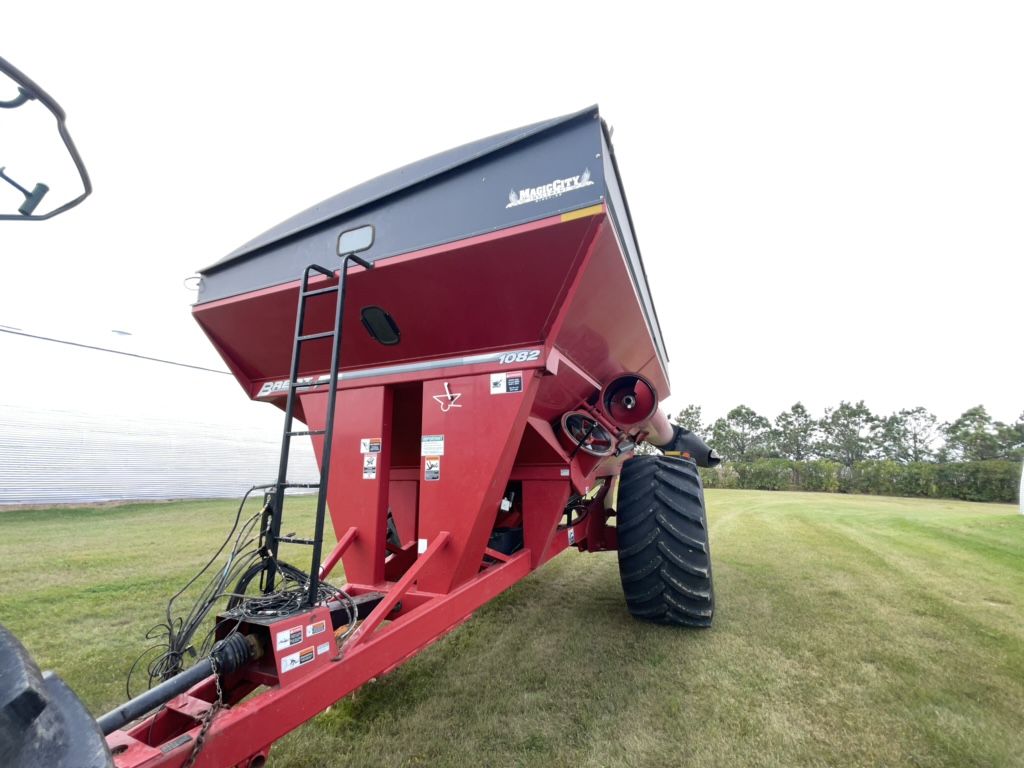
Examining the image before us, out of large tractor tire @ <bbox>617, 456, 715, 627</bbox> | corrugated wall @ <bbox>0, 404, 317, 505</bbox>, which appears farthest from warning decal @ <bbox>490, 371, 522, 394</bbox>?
corrugated wall @ <bbox>0, 404, 317, 505</bbox>

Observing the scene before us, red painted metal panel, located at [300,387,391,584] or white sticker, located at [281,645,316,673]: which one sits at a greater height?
red painted metal panel, located at [300,387,391,584]

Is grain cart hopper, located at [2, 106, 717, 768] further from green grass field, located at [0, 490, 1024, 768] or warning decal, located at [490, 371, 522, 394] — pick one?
green grass field, located at [0, 490, 1024, 768]

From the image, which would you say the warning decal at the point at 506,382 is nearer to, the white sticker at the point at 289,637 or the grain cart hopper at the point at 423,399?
the grain cart hopper at the point at 423,399

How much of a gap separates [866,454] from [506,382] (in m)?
56.9

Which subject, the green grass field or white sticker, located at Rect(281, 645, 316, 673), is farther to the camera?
the green grass field

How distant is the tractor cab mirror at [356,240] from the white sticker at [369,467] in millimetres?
1065

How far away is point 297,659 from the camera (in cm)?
157

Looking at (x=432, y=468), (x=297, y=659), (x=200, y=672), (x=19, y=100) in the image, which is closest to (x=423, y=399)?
(x=432, y=468)

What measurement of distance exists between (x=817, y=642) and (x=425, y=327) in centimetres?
337

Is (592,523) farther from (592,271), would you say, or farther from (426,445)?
(592,271)

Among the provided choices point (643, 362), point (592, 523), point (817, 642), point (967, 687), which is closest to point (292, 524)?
point (592, 523)

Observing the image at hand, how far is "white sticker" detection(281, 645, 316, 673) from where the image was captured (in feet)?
4.98

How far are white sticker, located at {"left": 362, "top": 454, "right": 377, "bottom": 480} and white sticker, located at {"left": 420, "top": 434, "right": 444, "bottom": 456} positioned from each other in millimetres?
302

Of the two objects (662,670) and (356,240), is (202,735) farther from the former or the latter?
(662,670)
